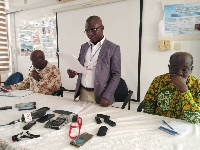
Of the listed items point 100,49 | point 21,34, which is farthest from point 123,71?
point 21,34

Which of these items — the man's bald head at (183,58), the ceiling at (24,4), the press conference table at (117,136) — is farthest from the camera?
the ceiling at (24,4)

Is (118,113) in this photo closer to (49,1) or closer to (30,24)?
(49,1)

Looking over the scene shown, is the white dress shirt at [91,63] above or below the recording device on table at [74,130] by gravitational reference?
above

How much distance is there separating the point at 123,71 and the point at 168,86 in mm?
1414

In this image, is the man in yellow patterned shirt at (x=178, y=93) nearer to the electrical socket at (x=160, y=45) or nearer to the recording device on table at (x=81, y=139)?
the recording device on table at (x=81, y=139)

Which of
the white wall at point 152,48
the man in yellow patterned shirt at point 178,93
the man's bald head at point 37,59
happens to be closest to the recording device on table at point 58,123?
the man in yellow patterned shirt at point 178,93

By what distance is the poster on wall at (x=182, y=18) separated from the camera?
84.5 inches

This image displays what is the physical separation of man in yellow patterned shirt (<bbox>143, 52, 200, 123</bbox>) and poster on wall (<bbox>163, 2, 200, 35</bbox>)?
1165 mm

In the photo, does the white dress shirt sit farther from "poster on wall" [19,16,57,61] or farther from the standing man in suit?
"poster on wall" [19,16,57,61]

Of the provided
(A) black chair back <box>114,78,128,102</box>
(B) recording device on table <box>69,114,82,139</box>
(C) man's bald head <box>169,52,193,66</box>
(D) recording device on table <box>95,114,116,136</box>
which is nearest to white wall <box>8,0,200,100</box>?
(A) black chair back <box>114,78,128,102</box>

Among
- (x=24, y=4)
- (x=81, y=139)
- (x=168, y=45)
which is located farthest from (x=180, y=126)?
(x=24, y=4)

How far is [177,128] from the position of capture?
1046 mm

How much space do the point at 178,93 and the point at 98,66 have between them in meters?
0.83

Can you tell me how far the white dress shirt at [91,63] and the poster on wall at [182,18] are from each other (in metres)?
1.20
